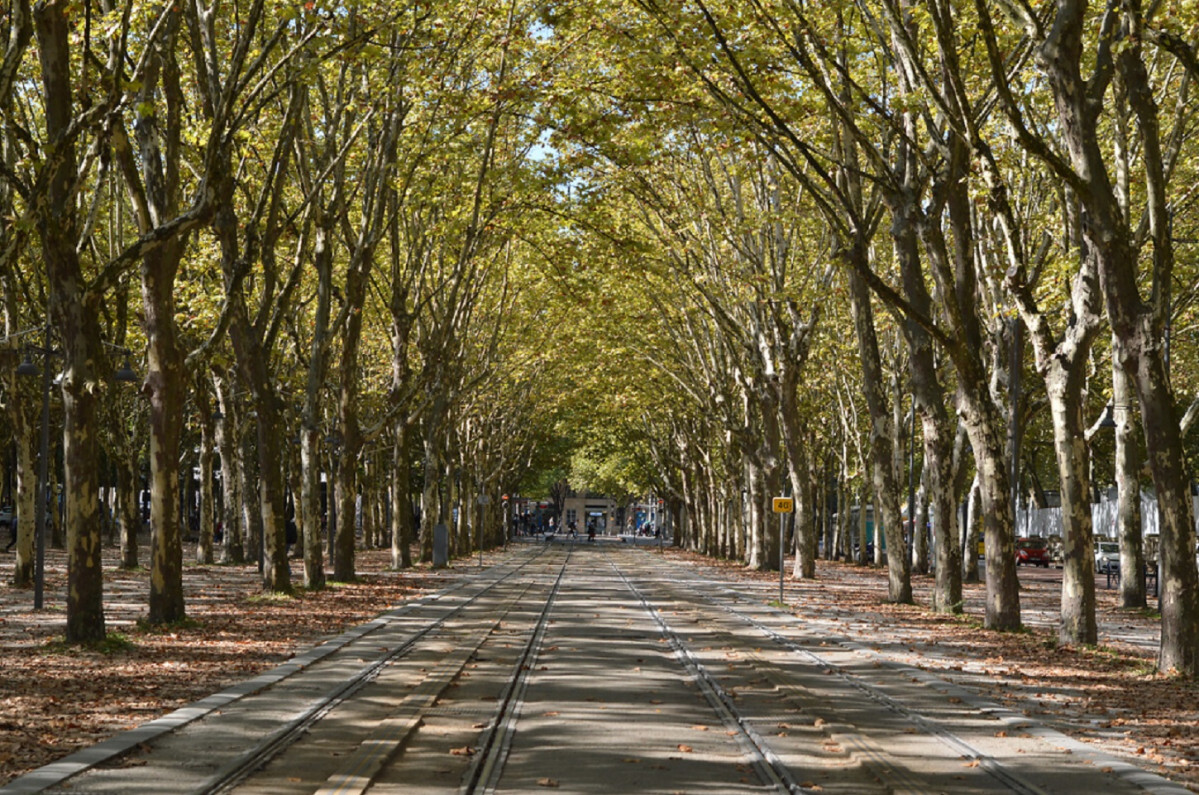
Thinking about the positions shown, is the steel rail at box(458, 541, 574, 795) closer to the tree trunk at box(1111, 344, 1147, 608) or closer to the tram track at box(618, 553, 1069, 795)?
the tram track at box(618, 553, 1069, 795)

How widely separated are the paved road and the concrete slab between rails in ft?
0.12

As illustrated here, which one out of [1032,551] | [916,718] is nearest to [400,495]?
[916,718]

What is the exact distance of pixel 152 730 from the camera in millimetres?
10234

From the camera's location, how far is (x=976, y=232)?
27016 mm

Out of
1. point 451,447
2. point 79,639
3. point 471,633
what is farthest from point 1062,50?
point 451,447

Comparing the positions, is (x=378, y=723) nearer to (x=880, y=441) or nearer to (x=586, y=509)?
(x=880, y=441)

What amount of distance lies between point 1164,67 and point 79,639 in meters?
20.4

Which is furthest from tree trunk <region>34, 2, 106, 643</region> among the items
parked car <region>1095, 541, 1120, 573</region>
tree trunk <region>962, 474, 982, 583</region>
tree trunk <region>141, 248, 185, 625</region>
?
parked car <region>1095, 541, 1120, 573</region>

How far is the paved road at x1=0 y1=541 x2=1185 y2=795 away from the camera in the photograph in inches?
344

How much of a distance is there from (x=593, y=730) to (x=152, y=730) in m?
3.06

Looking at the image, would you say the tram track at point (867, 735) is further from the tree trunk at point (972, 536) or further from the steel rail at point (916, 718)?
the tree trunk at point (972, 536)

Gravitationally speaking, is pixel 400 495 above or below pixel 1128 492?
above

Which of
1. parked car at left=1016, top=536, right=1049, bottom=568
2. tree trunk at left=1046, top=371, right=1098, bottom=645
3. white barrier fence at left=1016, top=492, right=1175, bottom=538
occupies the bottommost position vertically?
parked car at left=1016, top=536, right=1049, bottom=568

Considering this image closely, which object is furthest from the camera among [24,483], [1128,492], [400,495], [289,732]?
[400,495]
